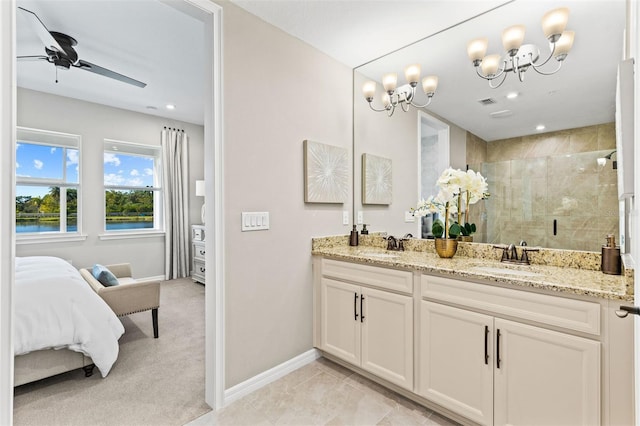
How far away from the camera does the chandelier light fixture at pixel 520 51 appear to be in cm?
162

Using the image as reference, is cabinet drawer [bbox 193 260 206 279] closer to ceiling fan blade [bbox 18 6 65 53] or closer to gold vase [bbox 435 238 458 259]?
ceiling fan blade [bbox 18 6 65 53]

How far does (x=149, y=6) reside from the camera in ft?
7.26

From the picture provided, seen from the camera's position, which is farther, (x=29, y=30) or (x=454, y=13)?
(x=29, y=30)

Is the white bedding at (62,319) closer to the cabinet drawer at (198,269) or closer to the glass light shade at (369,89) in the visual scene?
the cabinet drawer at (198,269)

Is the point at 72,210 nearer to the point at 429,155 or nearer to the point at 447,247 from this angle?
the point at 429,155

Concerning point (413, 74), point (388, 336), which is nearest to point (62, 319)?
point (388, 336)

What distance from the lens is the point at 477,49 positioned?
1.92 m

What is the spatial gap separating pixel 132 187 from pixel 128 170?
0.94 feet

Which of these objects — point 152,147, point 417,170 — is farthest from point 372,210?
point 152,147

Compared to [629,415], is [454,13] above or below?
above

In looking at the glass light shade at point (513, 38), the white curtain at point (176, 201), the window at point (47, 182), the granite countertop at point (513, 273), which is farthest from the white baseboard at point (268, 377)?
the window at point (47, 182)

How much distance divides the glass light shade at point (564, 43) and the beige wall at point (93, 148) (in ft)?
17.3

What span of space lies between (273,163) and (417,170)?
1.14 m

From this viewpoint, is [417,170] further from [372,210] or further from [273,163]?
[273,163]
